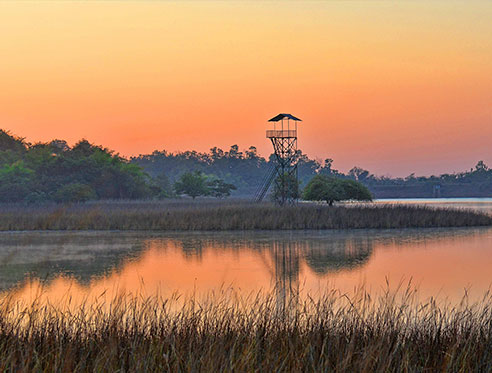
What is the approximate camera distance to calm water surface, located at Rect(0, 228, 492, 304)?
12.5 metres

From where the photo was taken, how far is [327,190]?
40.5 m

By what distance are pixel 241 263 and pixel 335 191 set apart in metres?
24.8

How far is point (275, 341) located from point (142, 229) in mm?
24013

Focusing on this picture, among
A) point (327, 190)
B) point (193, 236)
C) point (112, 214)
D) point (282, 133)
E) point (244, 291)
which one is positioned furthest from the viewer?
point (282, 133)

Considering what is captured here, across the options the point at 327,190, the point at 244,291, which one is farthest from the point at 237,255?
the point at 327,190

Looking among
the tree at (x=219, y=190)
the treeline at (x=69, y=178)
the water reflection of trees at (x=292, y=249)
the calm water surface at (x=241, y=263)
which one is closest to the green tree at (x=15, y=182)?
the treeline at (x=69, y=178)

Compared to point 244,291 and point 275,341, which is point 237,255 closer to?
point 244,291

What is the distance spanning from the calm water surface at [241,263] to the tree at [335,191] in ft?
47.1

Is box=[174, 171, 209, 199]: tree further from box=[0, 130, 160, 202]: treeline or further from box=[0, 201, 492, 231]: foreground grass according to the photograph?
box=[0, 201, 492, 231]: foreground grass

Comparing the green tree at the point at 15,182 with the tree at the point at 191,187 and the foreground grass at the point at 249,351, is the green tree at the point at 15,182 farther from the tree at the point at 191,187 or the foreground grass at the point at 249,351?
the foreground grass at the point at 249,351

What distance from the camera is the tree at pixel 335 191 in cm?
4050

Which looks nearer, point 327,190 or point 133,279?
point 133,279

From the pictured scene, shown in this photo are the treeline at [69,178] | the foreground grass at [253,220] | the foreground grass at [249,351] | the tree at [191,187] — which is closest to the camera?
the foreground grass at [249,351]

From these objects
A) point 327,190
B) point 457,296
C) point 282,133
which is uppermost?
point 282,133
